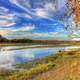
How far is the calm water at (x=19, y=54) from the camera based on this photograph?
546cm

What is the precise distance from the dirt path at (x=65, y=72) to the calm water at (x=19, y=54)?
0.33 m

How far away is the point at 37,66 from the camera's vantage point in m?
5.54

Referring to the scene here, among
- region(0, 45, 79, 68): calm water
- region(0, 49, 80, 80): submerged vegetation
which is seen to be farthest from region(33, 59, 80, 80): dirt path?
region(0, 45, 79, 68): calm water

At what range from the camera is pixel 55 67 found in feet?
18.6

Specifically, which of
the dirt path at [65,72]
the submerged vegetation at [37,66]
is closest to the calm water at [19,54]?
the submerged vegetation at [37,66]

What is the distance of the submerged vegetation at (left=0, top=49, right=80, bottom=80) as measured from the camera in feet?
Result: 17.6

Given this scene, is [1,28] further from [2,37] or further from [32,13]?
[32,13]

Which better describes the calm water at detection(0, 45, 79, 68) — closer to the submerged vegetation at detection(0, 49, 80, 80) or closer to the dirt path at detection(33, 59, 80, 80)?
the submerged vegetation at detection(0, 49, 80, 80)

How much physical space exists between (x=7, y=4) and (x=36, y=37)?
815 millimetres

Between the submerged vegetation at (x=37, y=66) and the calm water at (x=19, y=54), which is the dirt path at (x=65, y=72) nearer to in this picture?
the submerged vegetation at (x=37, y=66)

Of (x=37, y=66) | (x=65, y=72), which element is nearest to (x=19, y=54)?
(x=37, y=66)

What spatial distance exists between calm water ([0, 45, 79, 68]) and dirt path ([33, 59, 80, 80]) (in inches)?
12.8

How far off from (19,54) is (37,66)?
400mm

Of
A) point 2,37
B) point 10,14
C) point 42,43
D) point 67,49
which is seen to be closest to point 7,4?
point 10,14
